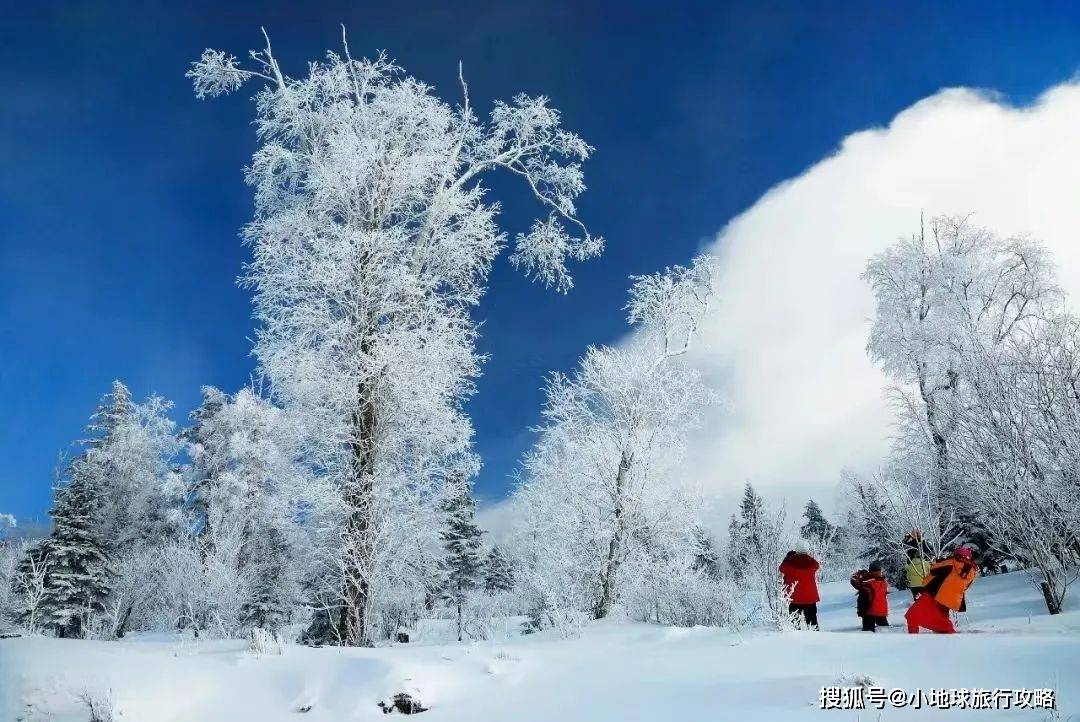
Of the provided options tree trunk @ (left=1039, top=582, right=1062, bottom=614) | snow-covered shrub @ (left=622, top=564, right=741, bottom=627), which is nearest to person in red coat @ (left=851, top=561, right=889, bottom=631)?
snow-covered shrub @ (left=622, top=564, right=741, bottom=627)

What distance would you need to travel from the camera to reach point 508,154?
10820mm

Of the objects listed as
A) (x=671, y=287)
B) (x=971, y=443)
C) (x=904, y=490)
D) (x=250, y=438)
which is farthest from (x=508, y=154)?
(x=250, y=438)

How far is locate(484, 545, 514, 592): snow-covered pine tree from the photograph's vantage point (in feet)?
140

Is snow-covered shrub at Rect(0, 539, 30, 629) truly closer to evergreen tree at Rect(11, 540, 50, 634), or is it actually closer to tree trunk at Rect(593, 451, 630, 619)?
evergreen tree at Rect(11, 540, 50, 634)

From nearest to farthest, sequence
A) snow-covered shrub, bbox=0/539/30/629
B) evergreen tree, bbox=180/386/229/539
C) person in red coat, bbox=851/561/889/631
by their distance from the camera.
Answer: person in red coat, bbox=851/561/889/631
snow-covered shrub, bbox=0/539/30/629
evergreen tree, bbox=180/386/229/539

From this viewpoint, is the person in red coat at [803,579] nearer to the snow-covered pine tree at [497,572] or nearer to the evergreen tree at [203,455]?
the evergreen tree at [203,455]

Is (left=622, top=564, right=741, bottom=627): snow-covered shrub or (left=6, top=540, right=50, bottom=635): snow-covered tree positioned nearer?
(left=622, top=564, right=741, bottom=627): snow-covered shrub

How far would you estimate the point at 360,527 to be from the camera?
8625mm

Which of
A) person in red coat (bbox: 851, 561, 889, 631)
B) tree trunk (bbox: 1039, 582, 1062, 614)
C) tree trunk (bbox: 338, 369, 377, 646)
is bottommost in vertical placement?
tree trunk (bbox: 1039, 582, 1062, 614)

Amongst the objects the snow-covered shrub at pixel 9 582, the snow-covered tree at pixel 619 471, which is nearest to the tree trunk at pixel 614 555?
the snow-covered tree at pixel 619 471

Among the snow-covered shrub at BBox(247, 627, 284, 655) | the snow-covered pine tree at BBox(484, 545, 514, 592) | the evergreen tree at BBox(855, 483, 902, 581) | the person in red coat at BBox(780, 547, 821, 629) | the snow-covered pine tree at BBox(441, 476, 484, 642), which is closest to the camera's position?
the snow-covered shrub at BBox(247, 627, 284, 655)

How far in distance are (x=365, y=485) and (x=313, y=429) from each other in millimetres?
1030

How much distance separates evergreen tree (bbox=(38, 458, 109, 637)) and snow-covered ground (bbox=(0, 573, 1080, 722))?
69.0 feet

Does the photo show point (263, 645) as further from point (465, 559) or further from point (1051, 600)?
point (465, 559)
